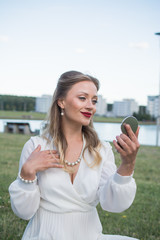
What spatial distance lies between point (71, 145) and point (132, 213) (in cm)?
306

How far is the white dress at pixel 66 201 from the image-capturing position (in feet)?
6.67

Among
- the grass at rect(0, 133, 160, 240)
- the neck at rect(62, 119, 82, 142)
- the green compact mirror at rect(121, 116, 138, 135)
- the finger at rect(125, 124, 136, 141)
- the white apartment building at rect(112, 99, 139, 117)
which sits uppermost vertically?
the green compact mirror at rect(121, 116, 138, 135)

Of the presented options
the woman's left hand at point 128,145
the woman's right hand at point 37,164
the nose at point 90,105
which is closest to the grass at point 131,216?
the woman's right hand at point 37,164

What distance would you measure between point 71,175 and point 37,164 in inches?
13.4

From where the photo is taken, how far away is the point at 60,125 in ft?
8.29

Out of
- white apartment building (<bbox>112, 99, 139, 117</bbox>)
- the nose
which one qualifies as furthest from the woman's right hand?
white apartment building (<bbox>112, 99, 139, 117</bbox>)

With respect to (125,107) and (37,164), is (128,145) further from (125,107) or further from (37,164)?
(125,107)

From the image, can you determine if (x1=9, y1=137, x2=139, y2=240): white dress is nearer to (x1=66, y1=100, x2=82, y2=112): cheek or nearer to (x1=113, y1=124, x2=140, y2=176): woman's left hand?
(x1=113, y1=124, x2=140, y2=176): woman's left hand

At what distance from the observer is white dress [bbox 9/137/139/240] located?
2.03 metres

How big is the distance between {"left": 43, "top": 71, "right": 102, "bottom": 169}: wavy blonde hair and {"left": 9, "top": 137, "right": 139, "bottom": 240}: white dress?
132 millimetres

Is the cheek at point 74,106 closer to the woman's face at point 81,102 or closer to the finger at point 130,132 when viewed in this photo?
the woman's face at point 81,102

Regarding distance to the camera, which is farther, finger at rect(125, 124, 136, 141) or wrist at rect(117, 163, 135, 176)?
wrist at rect(117, 163, 135, 176)

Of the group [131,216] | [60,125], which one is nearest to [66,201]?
[60,125]

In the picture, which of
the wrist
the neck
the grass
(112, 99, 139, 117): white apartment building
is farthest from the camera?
(112, 99, 139, 117): white apartment building
